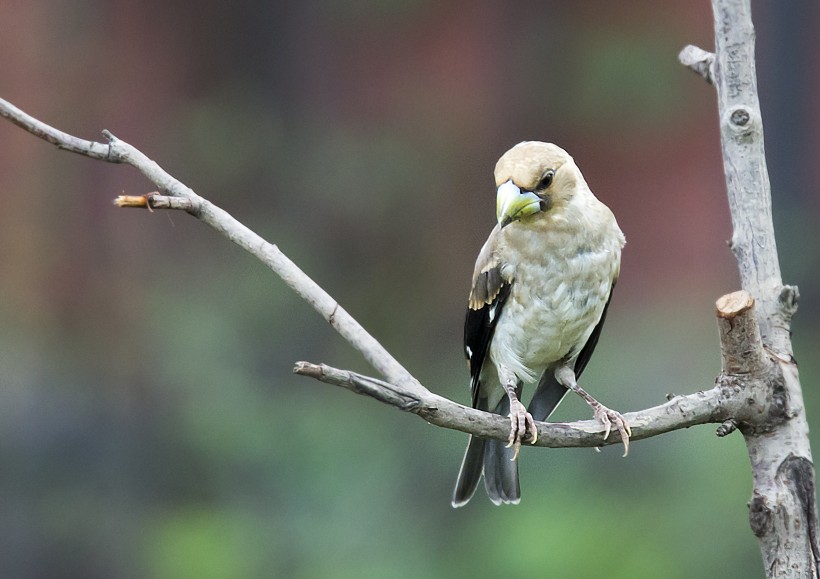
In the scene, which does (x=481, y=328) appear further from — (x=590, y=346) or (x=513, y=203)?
(x=513, y=203)

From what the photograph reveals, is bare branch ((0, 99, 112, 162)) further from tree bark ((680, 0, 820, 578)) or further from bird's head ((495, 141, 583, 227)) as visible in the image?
tree bark ((680, 0, 820, 578))

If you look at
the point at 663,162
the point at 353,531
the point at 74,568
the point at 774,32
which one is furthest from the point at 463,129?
the point at 74,568

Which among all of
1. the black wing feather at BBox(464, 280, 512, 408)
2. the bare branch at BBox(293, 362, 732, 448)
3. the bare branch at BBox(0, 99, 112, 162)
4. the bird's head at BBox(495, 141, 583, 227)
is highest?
the bird's head at BBox(495, 141, 583, 227)

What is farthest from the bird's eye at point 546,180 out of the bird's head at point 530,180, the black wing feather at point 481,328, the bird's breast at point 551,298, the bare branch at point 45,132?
the bare branch at point 45,132

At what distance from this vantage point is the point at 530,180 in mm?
2439

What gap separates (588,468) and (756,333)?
2.82 m

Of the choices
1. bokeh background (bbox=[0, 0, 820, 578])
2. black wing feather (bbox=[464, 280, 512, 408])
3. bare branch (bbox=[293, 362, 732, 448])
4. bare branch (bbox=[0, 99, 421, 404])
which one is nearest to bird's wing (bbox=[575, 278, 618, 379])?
black wing feather (bbox=[464, 280, 512, 408])

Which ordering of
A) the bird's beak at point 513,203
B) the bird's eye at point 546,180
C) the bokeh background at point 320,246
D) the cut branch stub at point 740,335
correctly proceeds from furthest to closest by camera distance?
the bokeh background at point 320,246
the bird's eye at point 546,180
the bird's beak at point 513,203
the cut branch stub at point 740,335

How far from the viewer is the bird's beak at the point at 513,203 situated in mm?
2338

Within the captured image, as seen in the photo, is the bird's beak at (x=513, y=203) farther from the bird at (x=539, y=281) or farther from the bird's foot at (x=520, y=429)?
the bird's foot at (x=520, y=429)

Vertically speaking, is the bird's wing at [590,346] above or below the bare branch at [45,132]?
above

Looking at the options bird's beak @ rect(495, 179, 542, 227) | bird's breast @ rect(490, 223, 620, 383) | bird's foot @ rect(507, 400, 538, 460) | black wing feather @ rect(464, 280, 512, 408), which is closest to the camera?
bird's foot @ rect(507, 400, 538, 460)

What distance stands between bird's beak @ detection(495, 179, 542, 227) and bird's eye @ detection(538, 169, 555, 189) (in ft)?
0.09

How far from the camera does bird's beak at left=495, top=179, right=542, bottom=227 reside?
2.34m
